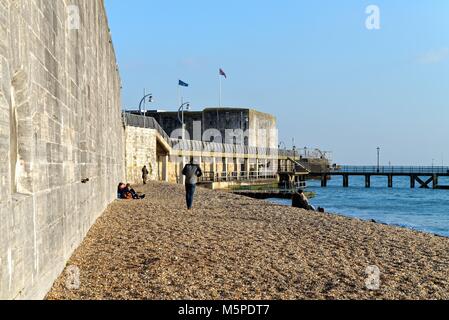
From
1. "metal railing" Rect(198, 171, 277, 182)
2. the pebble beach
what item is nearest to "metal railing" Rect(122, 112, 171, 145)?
"metal railing" Rect(198, 171, 277, 182)

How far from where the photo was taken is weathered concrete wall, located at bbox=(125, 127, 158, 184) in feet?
125

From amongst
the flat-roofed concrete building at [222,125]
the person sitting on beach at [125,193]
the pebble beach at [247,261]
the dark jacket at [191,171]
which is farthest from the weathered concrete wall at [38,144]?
the flat-roofed concrete building at [222,125]

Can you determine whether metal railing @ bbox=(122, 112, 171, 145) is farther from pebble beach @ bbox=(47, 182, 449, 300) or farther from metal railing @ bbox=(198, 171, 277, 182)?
pebble beach @ bbox=(47, 182, 449, 300)

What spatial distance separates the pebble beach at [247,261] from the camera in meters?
6.77

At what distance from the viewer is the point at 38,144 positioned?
563 centimetres

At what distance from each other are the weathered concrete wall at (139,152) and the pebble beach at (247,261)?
2361 centimetres

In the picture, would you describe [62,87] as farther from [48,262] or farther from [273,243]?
[273,243]

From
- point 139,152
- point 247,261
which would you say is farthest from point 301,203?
point 139,152

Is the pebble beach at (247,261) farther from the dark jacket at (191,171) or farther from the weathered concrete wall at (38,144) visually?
the dark jacket at (191,171)

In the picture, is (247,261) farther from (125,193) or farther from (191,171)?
(125,193)

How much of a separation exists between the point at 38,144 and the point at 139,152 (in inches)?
1348

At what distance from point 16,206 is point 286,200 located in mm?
44325
